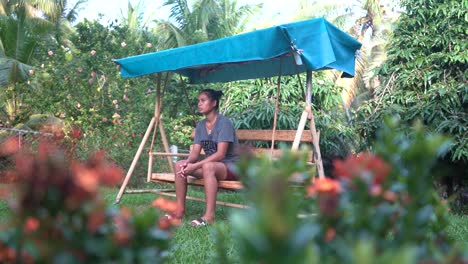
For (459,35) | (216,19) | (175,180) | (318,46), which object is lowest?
→ (175,180)

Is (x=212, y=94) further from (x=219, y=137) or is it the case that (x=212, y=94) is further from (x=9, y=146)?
(x=9, y=146)

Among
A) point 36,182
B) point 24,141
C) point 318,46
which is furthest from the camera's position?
point 24,141

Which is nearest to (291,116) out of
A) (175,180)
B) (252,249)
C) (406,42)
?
(406,42)

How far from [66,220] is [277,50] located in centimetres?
398

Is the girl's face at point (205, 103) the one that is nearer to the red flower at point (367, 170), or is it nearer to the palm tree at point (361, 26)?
the red flower at point (367, 170)

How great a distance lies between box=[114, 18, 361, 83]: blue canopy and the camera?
15.4ft

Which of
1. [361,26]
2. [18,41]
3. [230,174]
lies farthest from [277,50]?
[361,26]

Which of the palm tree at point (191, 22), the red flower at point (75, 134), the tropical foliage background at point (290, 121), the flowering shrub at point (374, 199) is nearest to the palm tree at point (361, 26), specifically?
the tropical foliage background at point (290, 121)

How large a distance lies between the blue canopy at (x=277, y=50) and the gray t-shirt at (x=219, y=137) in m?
0.57

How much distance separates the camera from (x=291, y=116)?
7797mm

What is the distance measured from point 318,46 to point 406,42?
2.95 m

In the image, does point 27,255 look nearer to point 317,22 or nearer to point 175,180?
point 317,22

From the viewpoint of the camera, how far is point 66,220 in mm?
924

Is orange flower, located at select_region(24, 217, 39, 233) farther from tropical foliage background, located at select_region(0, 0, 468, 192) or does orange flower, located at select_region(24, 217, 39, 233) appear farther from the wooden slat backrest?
tropical foliage background, located at select_region(0, 0, 468, 192)
